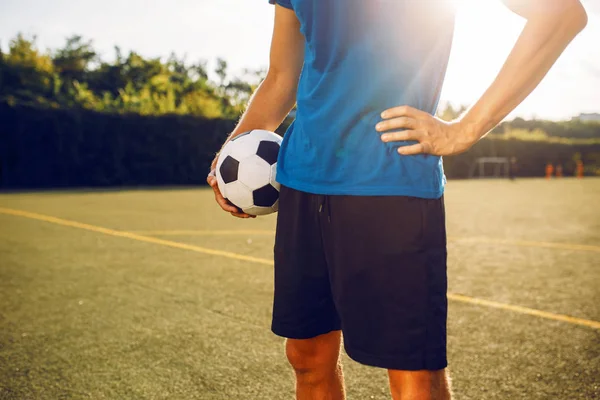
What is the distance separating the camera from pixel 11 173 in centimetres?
1766

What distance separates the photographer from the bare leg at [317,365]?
1.79 meters

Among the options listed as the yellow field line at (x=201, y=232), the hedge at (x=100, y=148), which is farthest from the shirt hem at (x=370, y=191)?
the hedge at (x=100, y=148)

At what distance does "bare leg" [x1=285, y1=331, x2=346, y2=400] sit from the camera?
5.87 feet

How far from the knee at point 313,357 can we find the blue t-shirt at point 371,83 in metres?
0.50

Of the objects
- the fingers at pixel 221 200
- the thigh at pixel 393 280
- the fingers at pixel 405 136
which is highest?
the fingers at pixel 405 136

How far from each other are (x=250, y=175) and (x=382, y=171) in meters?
0.63

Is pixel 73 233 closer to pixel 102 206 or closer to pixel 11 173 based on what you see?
pixel 102 206

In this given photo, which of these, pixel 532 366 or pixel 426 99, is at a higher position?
pixel 426 99

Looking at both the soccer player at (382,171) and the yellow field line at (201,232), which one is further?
the yellow field line at (201,232)

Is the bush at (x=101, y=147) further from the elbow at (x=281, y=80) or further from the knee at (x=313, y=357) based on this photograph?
the knee at (x=313, y=357)

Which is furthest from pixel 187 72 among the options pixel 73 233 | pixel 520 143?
pixel 73 233

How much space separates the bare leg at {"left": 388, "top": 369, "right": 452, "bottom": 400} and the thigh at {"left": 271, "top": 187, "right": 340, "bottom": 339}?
273 mm

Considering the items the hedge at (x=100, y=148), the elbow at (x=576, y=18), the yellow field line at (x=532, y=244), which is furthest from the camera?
the hedge at (x=100, y=148)

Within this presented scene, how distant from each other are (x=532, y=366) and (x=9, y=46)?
36.6 meters
